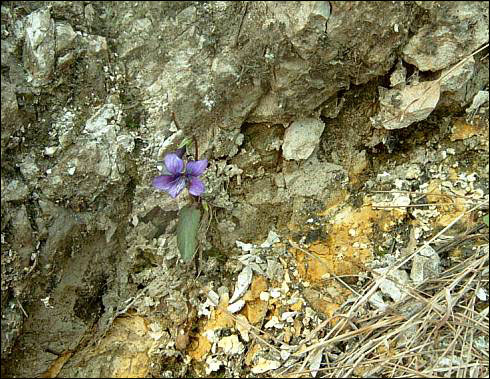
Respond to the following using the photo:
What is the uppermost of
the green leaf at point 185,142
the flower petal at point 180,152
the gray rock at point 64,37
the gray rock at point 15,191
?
the gray rock at point 64,37

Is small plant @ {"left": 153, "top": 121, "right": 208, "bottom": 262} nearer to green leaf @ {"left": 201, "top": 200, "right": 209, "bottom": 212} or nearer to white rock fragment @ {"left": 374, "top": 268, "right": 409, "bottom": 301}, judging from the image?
green leaf @ {"left": 201, "top": 200, "right": 209, "bottom": 212}

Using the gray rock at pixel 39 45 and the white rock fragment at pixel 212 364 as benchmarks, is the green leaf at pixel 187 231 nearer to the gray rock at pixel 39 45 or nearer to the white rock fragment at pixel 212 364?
the white rock fragment at pixel 212 364

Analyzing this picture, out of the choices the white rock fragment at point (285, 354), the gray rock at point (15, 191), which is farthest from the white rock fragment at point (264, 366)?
the gray rock at point (15, 191)

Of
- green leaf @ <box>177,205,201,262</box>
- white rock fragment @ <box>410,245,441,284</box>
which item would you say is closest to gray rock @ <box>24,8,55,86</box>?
A: green leaf @ <box>177,205,201,262</box>

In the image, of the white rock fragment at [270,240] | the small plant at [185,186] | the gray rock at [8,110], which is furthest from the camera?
the white rock fragment at [270,240]

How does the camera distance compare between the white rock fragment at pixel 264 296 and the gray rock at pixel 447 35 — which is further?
the white rock fragment at pixel 264 296

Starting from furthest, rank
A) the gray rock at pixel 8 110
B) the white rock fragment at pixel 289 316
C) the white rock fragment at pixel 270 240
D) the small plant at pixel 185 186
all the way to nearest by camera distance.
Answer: the white rock fragment at pixel 270 240 → the white rock fragment at pixel 289 316 → the small plant at pixel 185 186 → the gray rock at pixel 8 110

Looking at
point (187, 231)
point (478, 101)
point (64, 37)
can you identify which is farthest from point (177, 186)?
point (478, 101)

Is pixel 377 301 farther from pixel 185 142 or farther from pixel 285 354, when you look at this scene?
pixel 185 142
